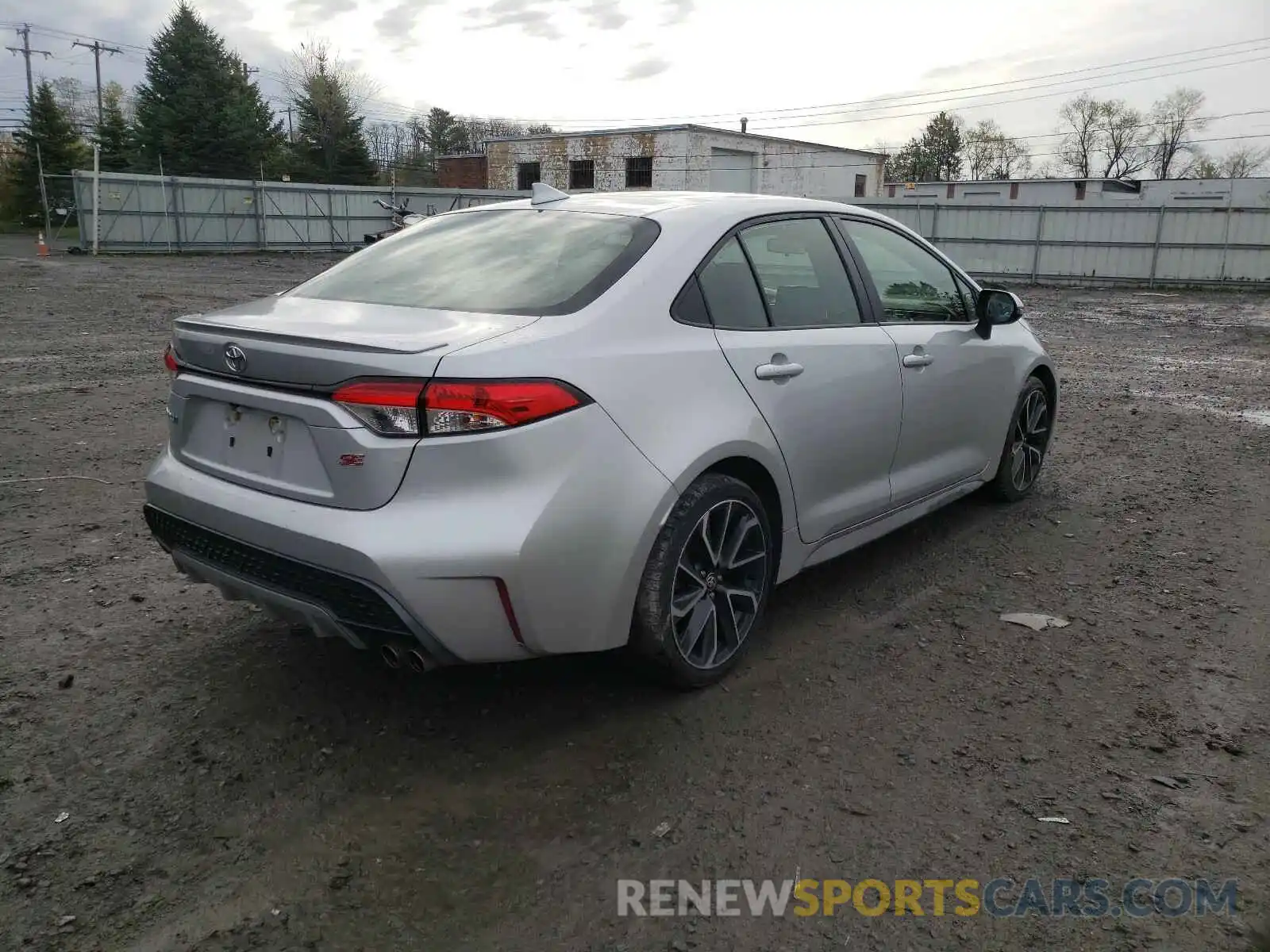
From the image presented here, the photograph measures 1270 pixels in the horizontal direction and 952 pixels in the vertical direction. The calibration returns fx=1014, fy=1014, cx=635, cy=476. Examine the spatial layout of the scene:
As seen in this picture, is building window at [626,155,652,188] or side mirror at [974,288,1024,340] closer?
side mirror at [974,288,1024,340]

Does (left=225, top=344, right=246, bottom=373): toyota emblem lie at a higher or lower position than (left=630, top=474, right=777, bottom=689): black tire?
higher

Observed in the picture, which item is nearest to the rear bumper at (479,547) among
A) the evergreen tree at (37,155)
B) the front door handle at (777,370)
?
the front door handle at (777,370)

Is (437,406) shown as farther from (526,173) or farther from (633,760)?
(526,173)

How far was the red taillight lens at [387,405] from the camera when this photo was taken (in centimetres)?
268

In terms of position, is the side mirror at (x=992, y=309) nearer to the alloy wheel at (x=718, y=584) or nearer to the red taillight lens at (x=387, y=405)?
the alloy wheel at (x=718, y=584)

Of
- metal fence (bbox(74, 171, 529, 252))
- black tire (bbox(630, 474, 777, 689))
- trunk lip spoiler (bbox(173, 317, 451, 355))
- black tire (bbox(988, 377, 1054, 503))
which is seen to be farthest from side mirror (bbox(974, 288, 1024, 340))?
metal fence (bbox(74, 171, 529, 252))

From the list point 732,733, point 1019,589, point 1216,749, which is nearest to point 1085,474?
point 1019,589

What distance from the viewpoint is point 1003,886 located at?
8.18 feet

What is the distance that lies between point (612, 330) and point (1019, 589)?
245 cm

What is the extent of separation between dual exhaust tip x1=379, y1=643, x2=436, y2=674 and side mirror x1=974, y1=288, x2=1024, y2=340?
3.25m

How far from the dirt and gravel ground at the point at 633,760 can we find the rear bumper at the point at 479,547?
18.1 inches

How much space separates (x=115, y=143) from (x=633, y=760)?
60150mm

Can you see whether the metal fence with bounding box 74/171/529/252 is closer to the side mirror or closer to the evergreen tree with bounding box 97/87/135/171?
the evergreen tree with bounding box 97/87/135/171

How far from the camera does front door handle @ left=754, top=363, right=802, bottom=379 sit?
3465 mm
